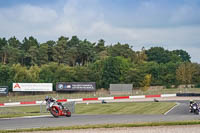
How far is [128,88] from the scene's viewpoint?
229 feet

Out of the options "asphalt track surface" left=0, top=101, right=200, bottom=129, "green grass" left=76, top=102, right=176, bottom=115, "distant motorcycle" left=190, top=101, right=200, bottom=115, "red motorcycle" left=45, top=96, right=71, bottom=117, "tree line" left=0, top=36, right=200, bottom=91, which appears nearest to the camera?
"asphalt track surface" left=0, top=101, right=200, bottom=129

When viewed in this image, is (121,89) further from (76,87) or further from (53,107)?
(53,107)

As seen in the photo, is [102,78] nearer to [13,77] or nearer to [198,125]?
[13,77]

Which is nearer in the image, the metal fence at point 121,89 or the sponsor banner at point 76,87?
the metal fence at point 121,89

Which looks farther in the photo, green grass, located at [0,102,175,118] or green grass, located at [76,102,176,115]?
green grass, located at [76,102,176,115]

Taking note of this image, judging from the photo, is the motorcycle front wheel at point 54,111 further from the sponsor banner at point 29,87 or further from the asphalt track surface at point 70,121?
the sponsor banner at point 29,87

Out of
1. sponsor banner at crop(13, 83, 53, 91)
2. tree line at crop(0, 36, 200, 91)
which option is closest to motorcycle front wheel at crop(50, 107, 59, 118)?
sponsor banner at crop(13, 83, 53, 91)

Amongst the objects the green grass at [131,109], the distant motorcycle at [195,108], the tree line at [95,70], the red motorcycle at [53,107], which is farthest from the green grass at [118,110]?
the tree line at [95,70]

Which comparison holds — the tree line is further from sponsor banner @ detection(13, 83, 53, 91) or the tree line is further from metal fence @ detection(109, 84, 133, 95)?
metal fence @ detection(109, 84, 133, 95)

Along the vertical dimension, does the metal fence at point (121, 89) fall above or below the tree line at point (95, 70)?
below

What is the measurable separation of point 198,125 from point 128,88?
51.2 meters

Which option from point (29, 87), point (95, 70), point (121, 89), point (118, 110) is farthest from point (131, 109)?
point (95, 70)

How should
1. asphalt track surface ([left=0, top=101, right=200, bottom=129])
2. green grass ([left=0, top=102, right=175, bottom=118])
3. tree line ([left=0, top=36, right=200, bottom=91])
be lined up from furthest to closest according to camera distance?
tree line ([left=0, top=36, right=200, bottom=91])
green grass ([left=0, top=102, right=175, bottom=118])
asphalt track surface ([left=0, top=101, right=200, bottom=129])

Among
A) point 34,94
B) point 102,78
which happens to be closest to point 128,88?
point 34,94
